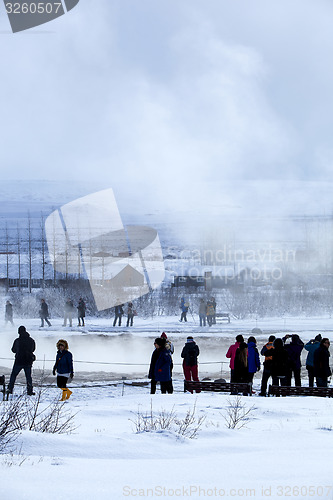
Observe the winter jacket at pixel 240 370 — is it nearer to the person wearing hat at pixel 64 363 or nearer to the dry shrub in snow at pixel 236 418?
the dry shrub in snow at pixel 236 418

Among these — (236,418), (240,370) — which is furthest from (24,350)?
(236,418)

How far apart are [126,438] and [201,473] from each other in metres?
1.59

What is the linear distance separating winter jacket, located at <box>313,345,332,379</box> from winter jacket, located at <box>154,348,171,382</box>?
2753 mm

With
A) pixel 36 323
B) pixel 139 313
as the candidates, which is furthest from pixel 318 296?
pixel 36 323

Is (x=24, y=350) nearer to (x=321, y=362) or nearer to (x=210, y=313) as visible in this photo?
(x=321, y=362)

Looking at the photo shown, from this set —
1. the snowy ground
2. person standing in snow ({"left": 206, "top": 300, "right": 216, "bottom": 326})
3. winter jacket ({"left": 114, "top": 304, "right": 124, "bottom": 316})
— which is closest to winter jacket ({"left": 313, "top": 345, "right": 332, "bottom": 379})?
the snowy ground

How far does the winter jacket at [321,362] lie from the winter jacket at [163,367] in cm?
275

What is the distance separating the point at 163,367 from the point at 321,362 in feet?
9.60

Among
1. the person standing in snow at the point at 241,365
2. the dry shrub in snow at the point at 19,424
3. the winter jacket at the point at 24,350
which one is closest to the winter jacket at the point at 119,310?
the winter jacket at the point at 24,350

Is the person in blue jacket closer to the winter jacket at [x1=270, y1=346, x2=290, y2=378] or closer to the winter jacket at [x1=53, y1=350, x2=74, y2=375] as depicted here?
the winter jacket at [x1=270, y1=346, x2=290, y2=378]

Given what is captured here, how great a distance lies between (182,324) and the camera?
2653 cm

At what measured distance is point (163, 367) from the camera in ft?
35.9

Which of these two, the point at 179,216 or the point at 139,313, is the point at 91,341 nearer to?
the point at 139,313

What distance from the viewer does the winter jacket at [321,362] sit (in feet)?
37.8
